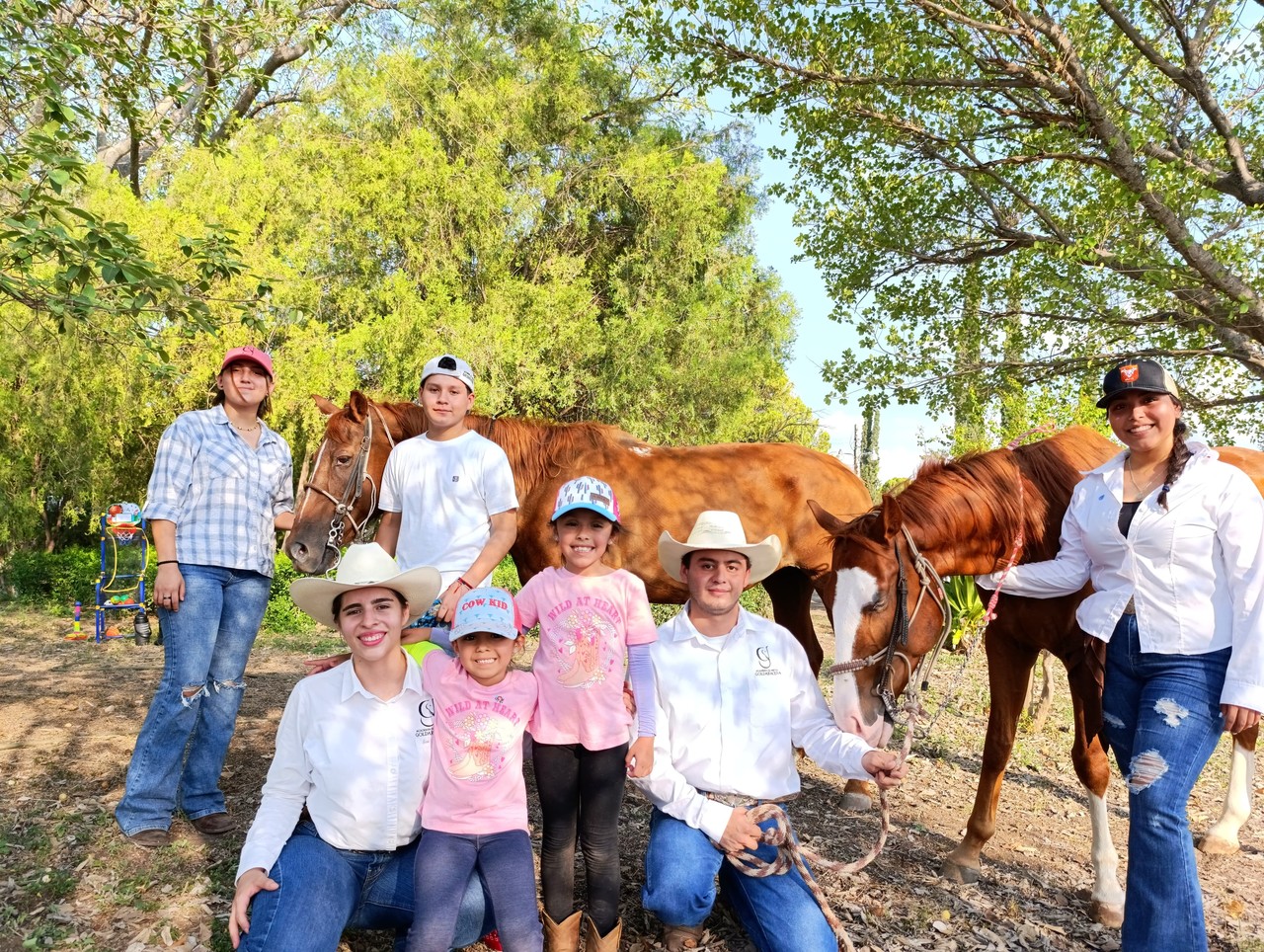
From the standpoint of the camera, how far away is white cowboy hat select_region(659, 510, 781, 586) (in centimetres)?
285

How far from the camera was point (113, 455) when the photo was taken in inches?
548

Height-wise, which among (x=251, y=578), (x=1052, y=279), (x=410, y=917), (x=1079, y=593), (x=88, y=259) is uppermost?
(x=1052, y=279)

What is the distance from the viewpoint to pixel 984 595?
3848 millimetres

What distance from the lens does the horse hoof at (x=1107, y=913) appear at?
3.29 m

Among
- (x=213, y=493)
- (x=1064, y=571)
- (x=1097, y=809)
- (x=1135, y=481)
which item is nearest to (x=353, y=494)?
(x=213, y=493)

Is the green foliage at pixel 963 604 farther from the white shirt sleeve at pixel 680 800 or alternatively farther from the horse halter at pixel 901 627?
the white shirt sleeve at pixel 680 800

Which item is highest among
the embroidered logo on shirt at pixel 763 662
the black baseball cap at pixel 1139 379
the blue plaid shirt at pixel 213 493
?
the black baseball cap at pixel 1139 379

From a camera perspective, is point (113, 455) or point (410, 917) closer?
point (410, 917)

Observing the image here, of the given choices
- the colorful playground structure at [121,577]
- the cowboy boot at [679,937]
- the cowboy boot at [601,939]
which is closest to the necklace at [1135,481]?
the cowboy boot at [679,937]

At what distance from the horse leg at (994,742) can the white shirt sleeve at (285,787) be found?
2.83 meters

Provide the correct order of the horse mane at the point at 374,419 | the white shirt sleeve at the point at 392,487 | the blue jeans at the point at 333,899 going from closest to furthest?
the blue jeans at the point at 333,899 → the white shirt sleeve at the point at 392,487 → the horse mane at the point at 374,419

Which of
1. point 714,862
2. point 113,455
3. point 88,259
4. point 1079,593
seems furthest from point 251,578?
point 113,455

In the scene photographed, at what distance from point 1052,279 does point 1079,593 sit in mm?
7173

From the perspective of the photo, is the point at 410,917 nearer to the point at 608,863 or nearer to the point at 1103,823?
the point at 608,863
